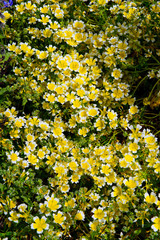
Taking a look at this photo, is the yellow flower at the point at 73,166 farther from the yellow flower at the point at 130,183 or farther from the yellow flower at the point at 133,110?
the yellow flower at the point at 133,110

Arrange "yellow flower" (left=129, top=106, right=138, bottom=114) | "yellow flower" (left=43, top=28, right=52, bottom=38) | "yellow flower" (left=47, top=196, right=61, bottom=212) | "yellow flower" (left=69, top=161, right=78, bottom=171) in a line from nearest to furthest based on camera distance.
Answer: "yellow flower" (left=47, top=196, right=61, bottom=212) < "yellow flower" (left=69, top=161, right=78, bottom=171) < "yellow flower" (left=129, top=106, right=138, bottom=114) < "yellow flower" (left=43, top=28, right=52, bottom=38)

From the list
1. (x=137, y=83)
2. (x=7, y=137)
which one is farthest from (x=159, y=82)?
(x=7, y=137)

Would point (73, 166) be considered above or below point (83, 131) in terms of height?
below

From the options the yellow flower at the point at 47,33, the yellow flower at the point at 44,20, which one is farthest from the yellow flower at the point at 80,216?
the yellow flower at the point at 44,20

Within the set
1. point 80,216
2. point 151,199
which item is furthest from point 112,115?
point 80,216

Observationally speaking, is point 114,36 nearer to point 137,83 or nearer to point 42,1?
point 137,83

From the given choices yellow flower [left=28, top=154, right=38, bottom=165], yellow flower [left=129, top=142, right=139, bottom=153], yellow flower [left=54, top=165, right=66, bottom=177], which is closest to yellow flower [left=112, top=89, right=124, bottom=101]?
yellow flower [left=129, top=142, right=139, bottom=153]

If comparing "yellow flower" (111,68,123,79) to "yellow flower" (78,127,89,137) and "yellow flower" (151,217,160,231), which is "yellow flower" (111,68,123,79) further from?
"yellow flower" (151,217,160,231)

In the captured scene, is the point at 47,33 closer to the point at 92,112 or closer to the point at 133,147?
the point at 92,112
